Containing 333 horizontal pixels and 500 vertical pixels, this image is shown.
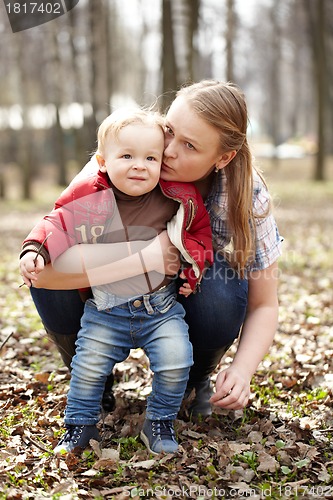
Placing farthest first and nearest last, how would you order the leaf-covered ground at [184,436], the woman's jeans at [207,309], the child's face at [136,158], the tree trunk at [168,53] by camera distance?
the tree trunk at [168,53], the woman's jeans at [207,309], the child's face at [136,158], the leaf-covered ground at [184,436]

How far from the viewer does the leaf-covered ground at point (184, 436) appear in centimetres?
226

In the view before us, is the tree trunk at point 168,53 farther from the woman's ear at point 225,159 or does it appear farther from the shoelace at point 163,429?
the shoelace at point 163,429

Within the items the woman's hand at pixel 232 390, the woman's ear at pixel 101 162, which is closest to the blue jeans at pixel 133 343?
the woman's hand at pixel 232 390

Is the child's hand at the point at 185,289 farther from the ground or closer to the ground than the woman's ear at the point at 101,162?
closer to the ground

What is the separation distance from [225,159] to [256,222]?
329mm

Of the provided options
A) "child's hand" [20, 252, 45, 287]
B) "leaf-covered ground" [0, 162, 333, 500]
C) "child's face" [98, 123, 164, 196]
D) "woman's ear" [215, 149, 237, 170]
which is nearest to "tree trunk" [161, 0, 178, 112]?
"leaf-covered ground" [0, 162, 333, 500]

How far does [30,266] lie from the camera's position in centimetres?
227

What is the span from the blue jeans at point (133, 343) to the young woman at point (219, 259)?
0.52 ft

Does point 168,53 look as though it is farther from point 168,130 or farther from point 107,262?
point 107,262

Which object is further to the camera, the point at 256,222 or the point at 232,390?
the point at 256,222

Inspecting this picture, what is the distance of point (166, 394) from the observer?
8.11 feet

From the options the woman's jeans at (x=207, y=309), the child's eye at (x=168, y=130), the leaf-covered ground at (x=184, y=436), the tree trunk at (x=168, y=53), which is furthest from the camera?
the tree trunk at (x=168, y=53)

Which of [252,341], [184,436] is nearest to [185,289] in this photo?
[252,341]

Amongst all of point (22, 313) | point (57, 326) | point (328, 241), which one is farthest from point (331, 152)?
point (57, 326)
